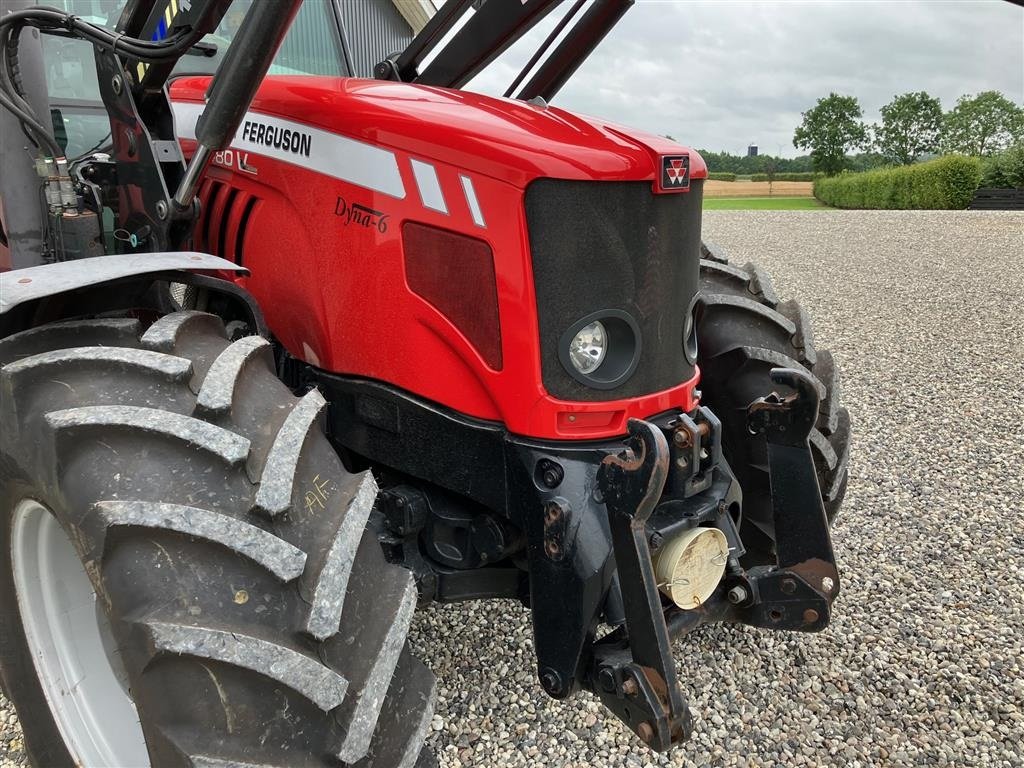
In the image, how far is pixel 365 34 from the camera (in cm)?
338

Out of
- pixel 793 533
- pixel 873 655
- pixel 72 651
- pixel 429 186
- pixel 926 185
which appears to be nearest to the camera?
pixel 429 186

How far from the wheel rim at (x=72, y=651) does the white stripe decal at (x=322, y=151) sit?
919 millimetres

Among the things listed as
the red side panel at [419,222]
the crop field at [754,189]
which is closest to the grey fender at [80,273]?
the red side panel at [419,222]

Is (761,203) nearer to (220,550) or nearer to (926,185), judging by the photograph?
(926,185)

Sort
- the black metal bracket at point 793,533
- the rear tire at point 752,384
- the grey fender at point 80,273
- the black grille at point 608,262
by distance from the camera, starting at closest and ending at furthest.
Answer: the grey fender at point 80,273
the black grille at point 608,262
the black metal bracket at point 793,533
the rear tire at point 752,384

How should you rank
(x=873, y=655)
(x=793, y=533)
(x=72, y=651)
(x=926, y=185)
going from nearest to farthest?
1. (x=72, y=651)
2. (x=793, y=533)
3. (x=873, y=655)
4. (x=926, y=185)

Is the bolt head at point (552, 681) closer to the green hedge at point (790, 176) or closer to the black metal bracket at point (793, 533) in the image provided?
the black metal bracket at point (793, 533)

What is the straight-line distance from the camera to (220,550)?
1.29 m

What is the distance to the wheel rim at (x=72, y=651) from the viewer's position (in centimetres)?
172

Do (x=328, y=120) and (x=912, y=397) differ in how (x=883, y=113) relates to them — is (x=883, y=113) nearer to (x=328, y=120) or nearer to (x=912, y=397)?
(x=912, y=397)

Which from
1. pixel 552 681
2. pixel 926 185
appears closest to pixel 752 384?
pixel 552 681

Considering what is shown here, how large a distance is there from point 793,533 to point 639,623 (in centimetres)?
56

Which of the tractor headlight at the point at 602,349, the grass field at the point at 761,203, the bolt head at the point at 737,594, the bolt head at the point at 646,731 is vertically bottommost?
the grass field at the point at 761,203

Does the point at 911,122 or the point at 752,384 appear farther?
the point at 911,122
